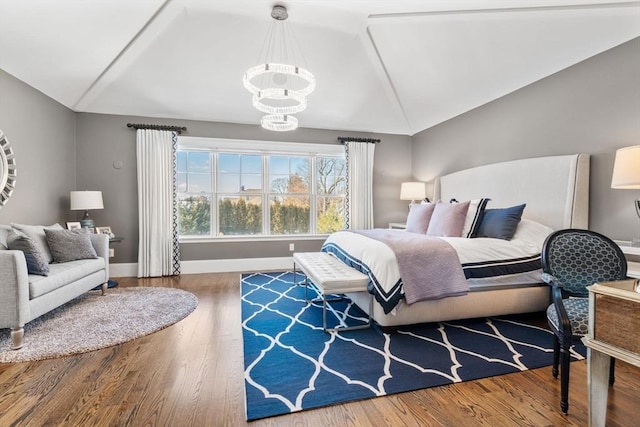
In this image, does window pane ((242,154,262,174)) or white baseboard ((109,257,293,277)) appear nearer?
white baseboard ((109,257,293,277))

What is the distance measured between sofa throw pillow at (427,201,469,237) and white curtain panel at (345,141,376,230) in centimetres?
192

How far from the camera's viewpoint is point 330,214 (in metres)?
5.70

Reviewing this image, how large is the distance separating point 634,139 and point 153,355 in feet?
13.9

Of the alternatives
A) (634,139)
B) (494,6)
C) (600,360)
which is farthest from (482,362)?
(494,6)

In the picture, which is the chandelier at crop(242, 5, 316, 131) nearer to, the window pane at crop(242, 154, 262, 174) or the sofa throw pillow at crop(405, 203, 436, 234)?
the window pane at crop(242, 154, 262, 174)

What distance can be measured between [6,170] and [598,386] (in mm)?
5061

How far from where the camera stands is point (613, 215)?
274 centimetres

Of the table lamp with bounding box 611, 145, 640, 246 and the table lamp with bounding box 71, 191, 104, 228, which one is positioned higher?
the table lamp with bounding box 611, 145, 640, 246

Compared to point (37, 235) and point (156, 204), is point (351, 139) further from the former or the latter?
point (37, 235)

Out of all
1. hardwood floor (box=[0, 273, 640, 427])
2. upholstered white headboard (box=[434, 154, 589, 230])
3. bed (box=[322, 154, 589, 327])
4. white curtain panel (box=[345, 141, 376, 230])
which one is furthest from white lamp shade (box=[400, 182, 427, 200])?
hardwood floor (box=[0, 273, 640, 427])

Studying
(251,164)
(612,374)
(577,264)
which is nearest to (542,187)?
(577,264)

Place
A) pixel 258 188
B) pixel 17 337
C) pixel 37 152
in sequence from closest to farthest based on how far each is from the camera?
1. pixel 17 337
2. pixel 37 152
3. pixel 258 188

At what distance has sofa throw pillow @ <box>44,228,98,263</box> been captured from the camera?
3229 mm

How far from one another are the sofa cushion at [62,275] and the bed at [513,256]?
2.69 metres
